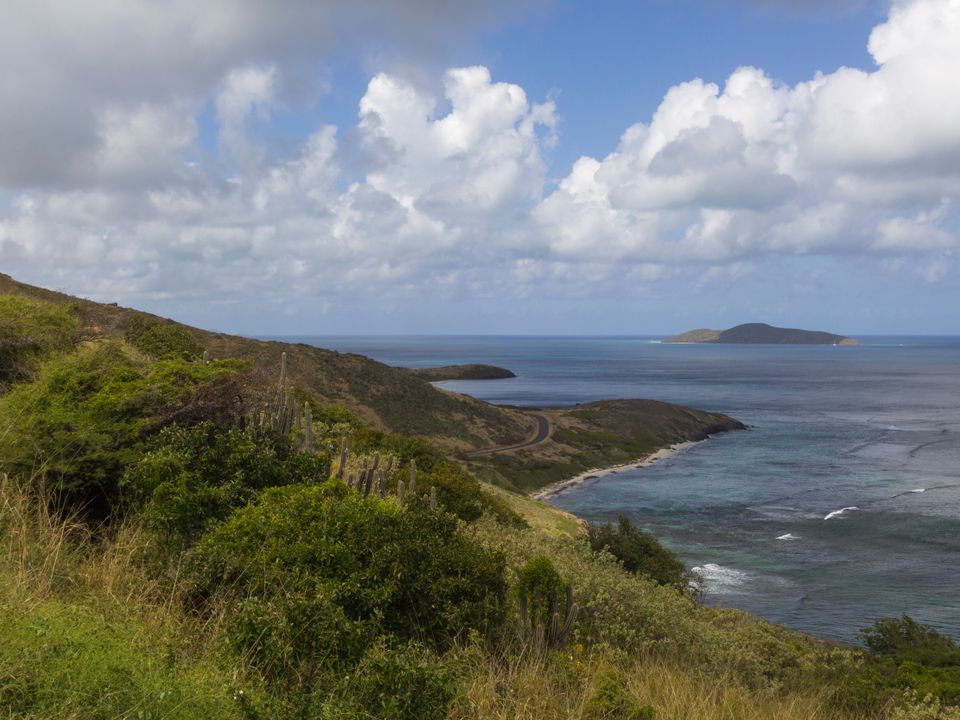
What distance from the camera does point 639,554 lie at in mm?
25703

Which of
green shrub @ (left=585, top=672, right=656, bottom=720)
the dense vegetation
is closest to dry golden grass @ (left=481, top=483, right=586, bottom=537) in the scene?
the dense vegetation

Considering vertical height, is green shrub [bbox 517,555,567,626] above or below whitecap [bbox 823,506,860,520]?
above

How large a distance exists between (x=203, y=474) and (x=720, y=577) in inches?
1163

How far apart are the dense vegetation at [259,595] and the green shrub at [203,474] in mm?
33

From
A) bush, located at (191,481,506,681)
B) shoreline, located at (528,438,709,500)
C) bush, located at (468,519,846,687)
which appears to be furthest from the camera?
shoreline, located at (528,438,709,500)

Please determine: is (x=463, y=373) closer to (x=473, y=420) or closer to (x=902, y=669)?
(x=473, y=420)

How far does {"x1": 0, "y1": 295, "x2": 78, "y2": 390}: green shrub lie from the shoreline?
123 feet

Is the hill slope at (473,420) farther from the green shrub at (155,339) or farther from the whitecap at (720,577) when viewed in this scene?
the whitecap at (720,577)

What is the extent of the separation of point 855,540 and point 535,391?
10064 cm

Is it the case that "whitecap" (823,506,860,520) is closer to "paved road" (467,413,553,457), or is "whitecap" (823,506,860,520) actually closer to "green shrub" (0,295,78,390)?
"paved road" (467,413,553,457)

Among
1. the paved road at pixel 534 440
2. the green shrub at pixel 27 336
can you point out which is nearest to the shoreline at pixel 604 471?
the paved road at pixel 534 440

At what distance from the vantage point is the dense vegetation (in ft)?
17.5

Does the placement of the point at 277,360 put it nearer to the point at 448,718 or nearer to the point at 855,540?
the point at 855,540

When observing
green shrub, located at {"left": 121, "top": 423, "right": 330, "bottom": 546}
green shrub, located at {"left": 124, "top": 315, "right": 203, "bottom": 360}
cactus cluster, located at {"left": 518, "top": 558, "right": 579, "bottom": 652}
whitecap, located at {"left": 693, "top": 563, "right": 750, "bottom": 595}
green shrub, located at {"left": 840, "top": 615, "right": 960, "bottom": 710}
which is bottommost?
whitecap, located at {"left": 693, "top": 563, "right": 750, "bottom": 595}
